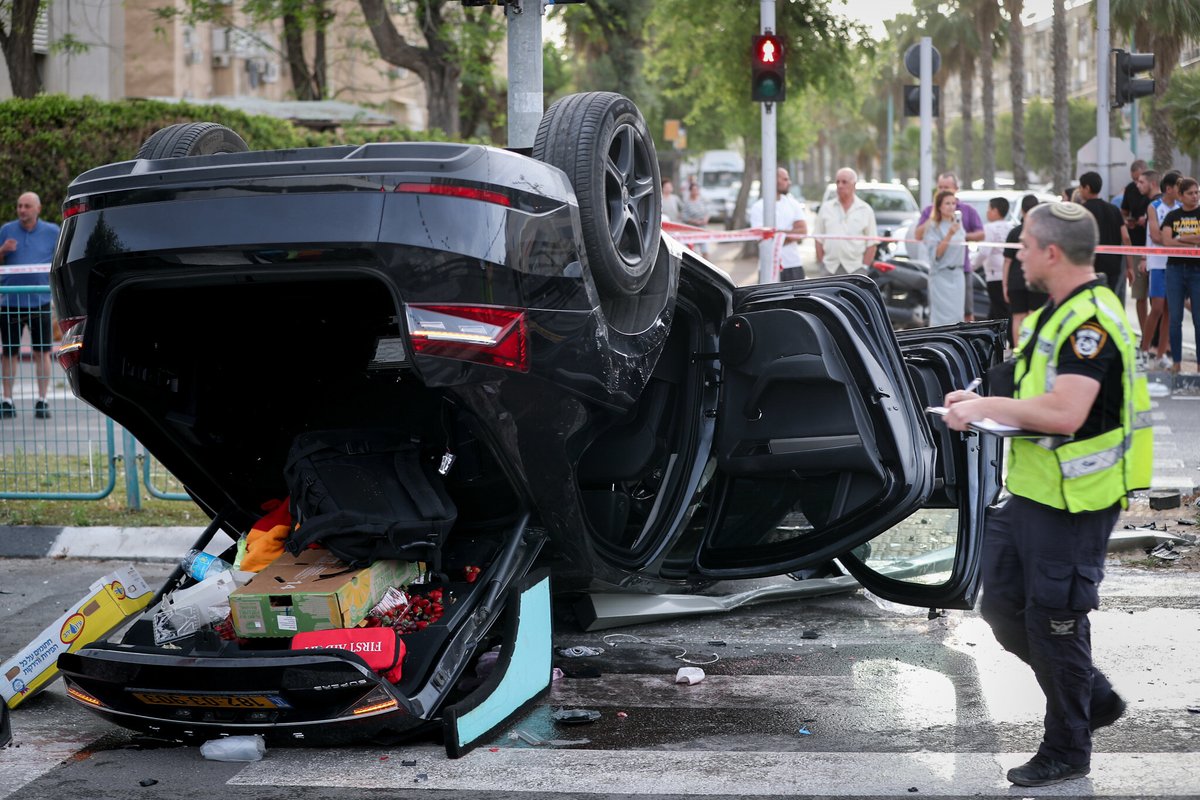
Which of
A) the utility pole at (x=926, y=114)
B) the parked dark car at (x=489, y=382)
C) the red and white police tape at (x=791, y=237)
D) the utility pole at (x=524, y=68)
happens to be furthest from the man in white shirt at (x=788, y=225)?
the parked dark car at (x=489, y=382)

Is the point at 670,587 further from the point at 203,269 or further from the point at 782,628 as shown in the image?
the point at 203,269

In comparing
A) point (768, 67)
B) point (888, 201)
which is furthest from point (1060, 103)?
point (768, 67)

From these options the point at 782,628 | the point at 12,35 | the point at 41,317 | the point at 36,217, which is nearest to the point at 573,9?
the point at 12,35

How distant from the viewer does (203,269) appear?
14.7 ft

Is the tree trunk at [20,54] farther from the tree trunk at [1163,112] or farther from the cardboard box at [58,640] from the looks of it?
the tree trunk at [1163,112]

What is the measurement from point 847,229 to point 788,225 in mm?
1140

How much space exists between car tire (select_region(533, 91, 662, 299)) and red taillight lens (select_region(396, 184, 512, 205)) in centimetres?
38

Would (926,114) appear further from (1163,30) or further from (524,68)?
(1163,30)

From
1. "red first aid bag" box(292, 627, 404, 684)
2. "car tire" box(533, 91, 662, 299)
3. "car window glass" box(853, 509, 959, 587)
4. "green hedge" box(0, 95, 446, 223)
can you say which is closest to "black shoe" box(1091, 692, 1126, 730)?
"car window glass" box(853, 509, 959, 587)

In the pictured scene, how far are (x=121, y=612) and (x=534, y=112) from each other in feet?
11.8

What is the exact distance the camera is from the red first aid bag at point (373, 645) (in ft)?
15.0

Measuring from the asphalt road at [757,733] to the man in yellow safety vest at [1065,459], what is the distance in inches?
12.3

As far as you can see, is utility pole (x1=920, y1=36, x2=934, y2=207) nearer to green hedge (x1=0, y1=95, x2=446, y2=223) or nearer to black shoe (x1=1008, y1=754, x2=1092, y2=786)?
green hedge (x1=0, y1=95, x2=446, y2=223)

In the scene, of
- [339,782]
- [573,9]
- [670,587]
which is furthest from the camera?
[573,9]
